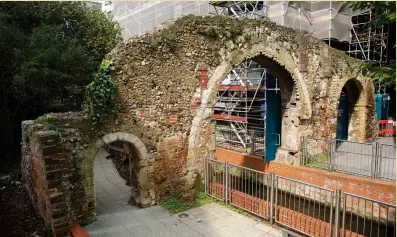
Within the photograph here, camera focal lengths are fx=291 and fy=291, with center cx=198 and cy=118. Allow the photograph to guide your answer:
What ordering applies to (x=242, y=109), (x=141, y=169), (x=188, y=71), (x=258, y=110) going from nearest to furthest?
(x=141, y=169) < (x=188, y=71) < (x=258, y=110) < (x=242, y=109)

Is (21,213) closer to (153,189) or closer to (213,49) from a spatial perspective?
(153,189)

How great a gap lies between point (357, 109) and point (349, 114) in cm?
41

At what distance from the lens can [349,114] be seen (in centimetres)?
1362

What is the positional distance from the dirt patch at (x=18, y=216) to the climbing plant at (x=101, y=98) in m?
2.26

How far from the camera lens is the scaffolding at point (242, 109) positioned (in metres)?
13.0

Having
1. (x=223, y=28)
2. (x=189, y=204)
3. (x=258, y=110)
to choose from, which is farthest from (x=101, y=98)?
(x=258, y=110)

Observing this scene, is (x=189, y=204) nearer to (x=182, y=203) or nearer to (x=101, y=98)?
(x=182, y=203)

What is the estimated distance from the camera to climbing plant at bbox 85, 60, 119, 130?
6.26 meters

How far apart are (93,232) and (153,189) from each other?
5.53 feet

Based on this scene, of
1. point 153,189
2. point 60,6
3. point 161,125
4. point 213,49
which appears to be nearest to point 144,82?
point 161,125

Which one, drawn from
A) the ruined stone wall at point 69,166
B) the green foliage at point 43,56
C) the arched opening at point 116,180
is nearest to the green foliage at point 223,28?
the ruined stone wall at point 69,166

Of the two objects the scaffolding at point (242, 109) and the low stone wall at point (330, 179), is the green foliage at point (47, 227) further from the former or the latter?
the scaffolding at point (242, 109)

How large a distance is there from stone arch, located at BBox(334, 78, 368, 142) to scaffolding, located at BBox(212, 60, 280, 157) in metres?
3.89

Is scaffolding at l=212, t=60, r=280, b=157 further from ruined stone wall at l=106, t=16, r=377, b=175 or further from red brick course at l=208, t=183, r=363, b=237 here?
red brick course at l=208, t=183, r=363, b=237
